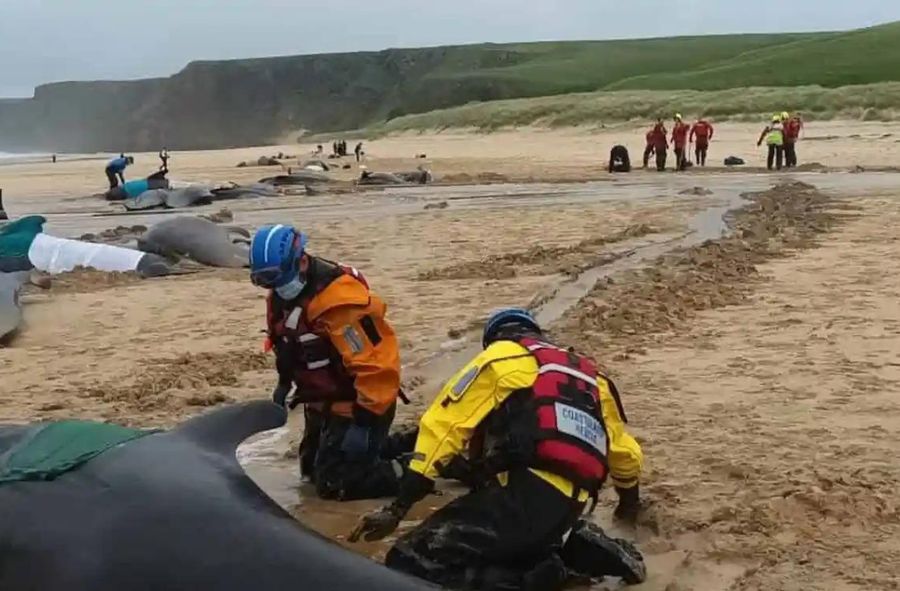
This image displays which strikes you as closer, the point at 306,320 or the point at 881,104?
the point at 306,320

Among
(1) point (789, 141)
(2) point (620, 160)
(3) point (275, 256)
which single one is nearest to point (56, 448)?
(3) point (275, 256)

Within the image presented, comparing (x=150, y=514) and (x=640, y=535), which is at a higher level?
(x=150, y=514)

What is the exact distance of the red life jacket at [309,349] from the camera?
6684mm

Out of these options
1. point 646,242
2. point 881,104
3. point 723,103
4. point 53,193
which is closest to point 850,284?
point 646,242

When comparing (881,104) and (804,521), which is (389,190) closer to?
(804,521)

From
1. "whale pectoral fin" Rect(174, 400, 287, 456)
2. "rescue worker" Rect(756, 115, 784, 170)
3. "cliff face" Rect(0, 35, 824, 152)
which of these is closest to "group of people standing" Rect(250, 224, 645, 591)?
"whale pectoral fin" Rect(174, 400, 287, 456)

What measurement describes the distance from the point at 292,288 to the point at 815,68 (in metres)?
78.4

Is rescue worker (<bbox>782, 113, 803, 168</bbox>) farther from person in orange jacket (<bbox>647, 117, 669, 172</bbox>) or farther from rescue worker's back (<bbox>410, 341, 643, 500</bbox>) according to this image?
rescue worker's back (<bbox>410, 341, 643, 500</bbox>)

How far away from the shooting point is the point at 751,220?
18.4m

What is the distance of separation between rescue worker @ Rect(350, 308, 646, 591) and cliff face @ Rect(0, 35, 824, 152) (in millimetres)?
119220

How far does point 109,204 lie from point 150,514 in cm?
2661

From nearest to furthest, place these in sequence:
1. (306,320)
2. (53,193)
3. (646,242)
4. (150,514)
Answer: (150,514), (306,320), (646,242), (53,193)

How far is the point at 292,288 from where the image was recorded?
6.62 meters

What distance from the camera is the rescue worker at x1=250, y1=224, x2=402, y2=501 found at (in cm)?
660
